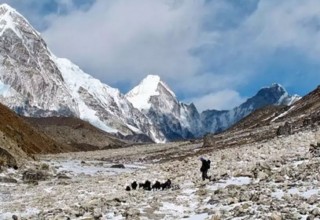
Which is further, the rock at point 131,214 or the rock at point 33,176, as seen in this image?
the rock at point 33,176

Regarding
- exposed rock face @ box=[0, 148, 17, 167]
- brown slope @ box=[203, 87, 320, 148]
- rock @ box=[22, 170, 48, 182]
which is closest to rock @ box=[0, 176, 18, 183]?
rock @ box=[22, 170, 48, 182]

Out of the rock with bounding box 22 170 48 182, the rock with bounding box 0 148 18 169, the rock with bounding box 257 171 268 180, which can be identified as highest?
the rock with bounding box 0 148 18 169

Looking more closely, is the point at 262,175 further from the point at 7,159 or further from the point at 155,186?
the point at 7,159

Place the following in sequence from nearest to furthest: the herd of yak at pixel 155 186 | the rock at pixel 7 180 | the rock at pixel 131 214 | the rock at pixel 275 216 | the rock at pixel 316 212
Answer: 1. the rock at pixel 316 212
2. the rock at pixel 275 216
3. the rock at pixel 131 214
4. the herd of yak at pixel 155 186
5. the rock at pixel 7 180

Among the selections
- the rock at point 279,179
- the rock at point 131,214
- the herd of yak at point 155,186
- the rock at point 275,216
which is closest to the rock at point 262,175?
the rock at point 279,179

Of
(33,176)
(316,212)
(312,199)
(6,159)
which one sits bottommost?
(316,212)

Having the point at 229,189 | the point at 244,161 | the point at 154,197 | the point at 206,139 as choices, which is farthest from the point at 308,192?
the point at 206,139

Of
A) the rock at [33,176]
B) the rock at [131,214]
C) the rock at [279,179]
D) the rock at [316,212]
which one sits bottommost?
the rock at [316,212]

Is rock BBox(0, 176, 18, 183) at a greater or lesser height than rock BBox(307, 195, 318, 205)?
greater

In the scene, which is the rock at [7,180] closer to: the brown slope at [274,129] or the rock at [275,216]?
the rock at [275,216]

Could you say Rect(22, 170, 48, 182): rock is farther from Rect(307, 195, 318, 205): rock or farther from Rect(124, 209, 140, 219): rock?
Rect(307, 195, 318, 205): rock

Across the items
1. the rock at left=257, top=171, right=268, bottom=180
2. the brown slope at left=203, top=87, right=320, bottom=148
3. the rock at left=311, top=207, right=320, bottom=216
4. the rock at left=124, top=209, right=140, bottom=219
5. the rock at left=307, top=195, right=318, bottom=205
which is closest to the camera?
the rock at left=311, top=207, right=320, bottom=216

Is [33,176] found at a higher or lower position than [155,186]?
higher

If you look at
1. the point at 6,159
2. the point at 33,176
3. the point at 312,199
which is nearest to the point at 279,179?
the point at 312,199
